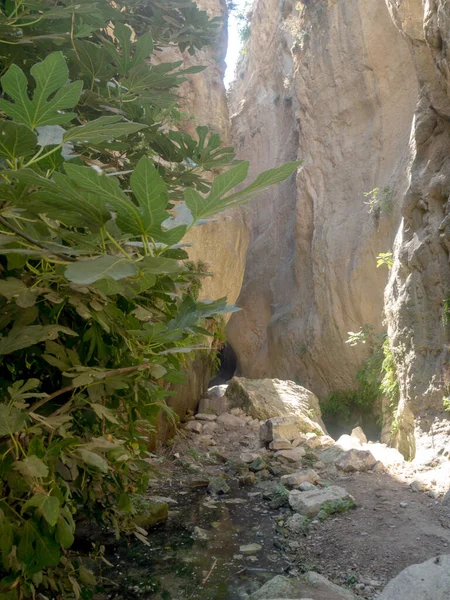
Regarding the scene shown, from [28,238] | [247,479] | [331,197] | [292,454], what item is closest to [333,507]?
[247,479]

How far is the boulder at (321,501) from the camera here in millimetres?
4770

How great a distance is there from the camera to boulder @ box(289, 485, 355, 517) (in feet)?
15.6

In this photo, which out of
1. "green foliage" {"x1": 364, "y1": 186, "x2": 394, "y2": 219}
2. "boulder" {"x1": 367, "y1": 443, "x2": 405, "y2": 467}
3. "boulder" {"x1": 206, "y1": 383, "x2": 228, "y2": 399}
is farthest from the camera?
"green foliage" {"x1": 364, "y1": 186, "x2": 394, "y2": 219}

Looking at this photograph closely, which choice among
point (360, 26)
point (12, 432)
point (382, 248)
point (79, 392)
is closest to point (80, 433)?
point (79, 392)

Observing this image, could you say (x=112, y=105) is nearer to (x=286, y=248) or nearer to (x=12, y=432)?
(x=12, y=432)

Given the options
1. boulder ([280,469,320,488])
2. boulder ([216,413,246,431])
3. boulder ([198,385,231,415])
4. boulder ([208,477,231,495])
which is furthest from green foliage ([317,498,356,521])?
boulder ([198,385,231,415])

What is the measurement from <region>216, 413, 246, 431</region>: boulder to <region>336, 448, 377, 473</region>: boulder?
288 centimetres

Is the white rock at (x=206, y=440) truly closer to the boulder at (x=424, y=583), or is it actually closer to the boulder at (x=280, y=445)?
the boulder at (x=280, y=445)

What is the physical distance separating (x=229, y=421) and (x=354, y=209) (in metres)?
6.78

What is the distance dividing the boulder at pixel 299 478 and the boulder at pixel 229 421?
2.97m

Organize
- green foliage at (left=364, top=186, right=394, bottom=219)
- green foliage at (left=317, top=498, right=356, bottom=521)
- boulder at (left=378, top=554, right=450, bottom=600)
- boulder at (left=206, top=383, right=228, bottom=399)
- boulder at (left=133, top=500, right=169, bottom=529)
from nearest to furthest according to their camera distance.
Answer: boulder at (left=378, top=554, right=450, bottom=600)
boulder at (left=133, top=500, right=169, bottom=529)
green foliage at (left=317, top=498, right=356, bottom=521)
boulder at (left=206, top=383, right=228, bottom=399)
green foliage at (left=364, top=186, right=394, bottom=219)

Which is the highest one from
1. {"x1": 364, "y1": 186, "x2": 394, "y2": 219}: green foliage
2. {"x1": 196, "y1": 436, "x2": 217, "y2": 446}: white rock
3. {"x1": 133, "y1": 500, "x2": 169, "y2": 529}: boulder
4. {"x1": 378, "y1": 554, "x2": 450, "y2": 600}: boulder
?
{"x1": 364, "y1": 186, "x2": 394, "y2": 219}: green foliage

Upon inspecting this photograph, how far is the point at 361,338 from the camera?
10992 millimetres

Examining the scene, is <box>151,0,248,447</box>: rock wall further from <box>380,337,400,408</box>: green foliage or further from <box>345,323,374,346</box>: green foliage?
<box>380,337,400,408</box>: green foliage
